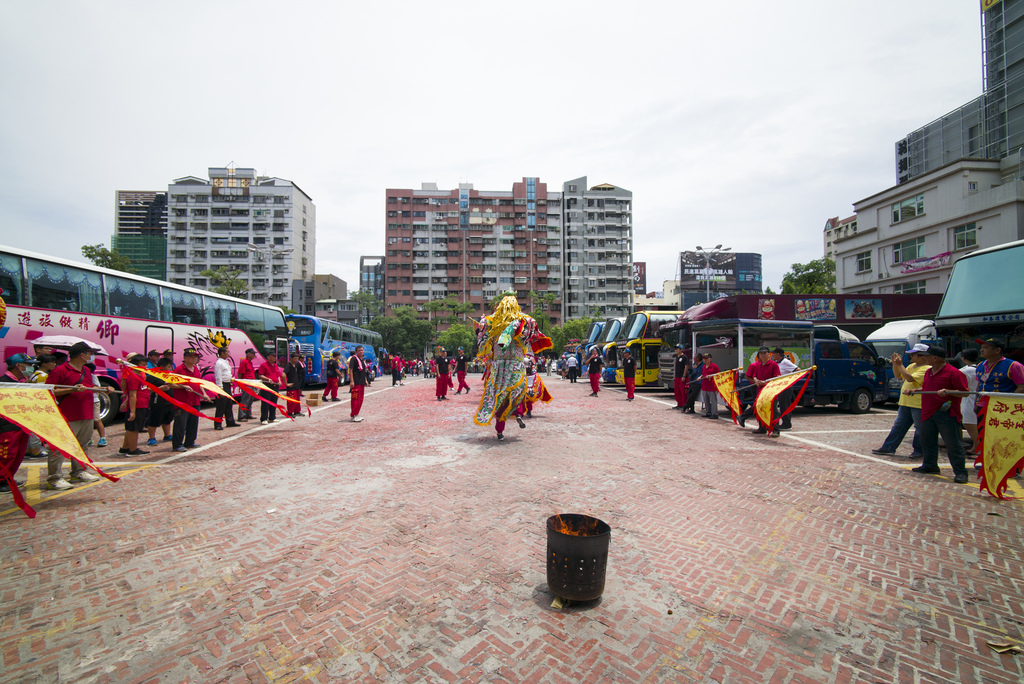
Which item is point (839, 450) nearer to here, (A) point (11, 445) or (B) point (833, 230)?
(A) point (11, 445)

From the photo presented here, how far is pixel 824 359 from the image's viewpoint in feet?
44.0

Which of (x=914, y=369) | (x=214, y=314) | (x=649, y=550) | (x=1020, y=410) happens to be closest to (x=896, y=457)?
(x=914, y=369)

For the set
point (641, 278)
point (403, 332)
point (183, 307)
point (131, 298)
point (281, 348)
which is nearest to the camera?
point (131, 298)

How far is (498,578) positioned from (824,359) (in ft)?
45.1

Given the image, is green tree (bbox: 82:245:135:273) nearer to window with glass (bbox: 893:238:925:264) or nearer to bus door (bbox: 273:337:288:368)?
bus door (bbox: 273:337:288:368)

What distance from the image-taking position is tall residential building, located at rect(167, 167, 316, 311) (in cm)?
7656

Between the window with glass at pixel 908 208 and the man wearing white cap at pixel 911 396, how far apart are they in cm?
3693

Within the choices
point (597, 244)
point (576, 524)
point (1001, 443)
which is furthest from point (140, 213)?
point (1001, 443)

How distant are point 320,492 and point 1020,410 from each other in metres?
8.26

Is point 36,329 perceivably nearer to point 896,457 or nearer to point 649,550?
point 649,550

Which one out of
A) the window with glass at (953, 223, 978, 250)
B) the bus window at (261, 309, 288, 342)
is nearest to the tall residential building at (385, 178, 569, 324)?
the window with glass at (953, 223, 978, 250)

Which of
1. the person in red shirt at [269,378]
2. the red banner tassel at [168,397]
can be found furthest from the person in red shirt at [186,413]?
the person in red shirt at [269,378]

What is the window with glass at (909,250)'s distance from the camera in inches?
1328

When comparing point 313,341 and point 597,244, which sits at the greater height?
point 597,244
